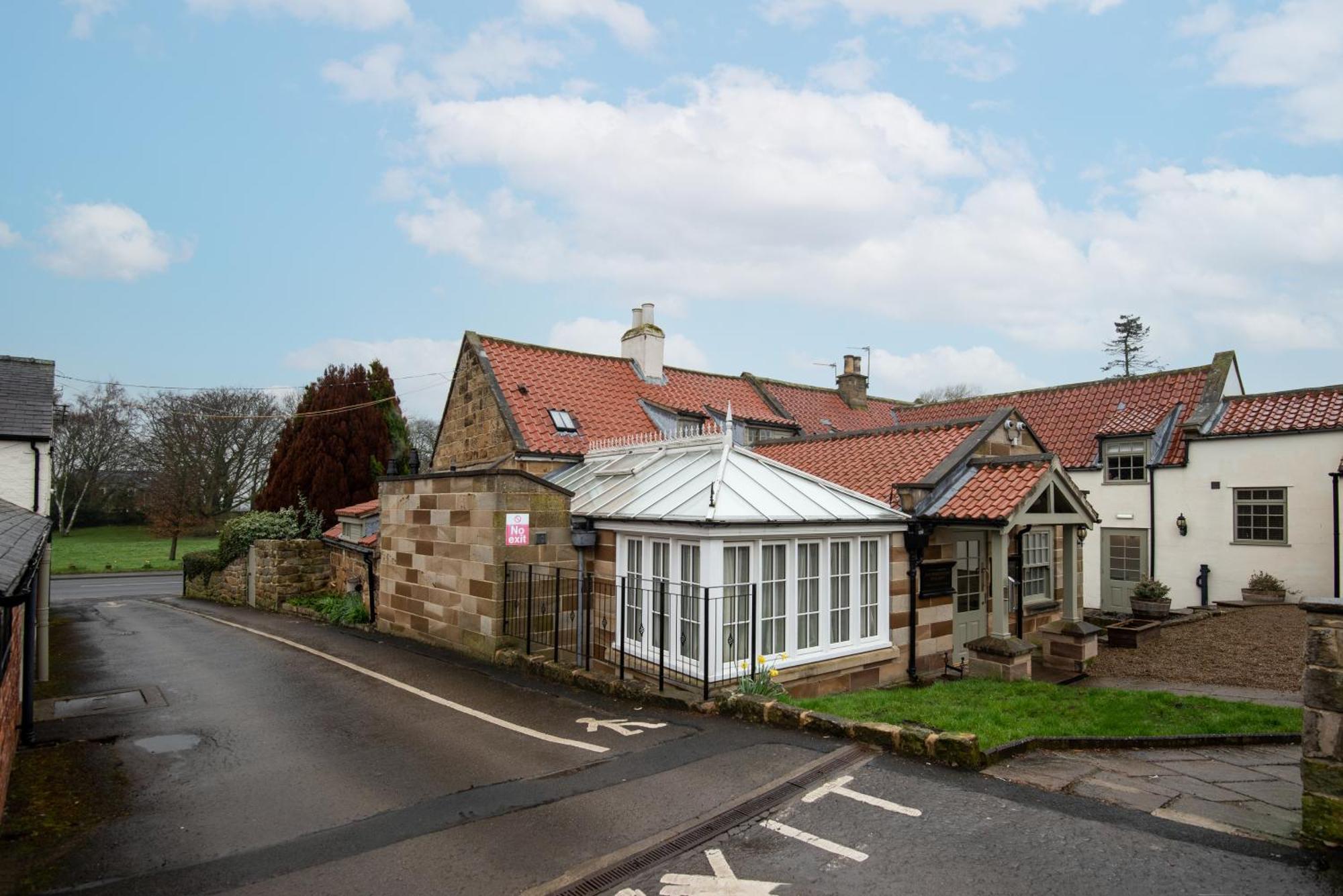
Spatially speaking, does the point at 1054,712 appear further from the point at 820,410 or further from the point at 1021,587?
the point at 820,410

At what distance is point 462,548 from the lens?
12.9m

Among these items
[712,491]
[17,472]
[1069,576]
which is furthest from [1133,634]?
[17,472]

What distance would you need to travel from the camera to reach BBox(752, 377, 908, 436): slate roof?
2623 cm

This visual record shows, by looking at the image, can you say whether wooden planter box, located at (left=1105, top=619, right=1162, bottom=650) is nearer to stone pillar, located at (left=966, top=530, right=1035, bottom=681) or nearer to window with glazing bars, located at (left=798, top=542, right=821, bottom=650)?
stone pillar, located at (left=966, top=530, right=1035, bottom=681)

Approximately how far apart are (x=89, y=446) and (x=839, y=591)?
56.6 metres

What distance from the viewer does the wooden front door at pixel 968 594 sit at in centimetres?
1310

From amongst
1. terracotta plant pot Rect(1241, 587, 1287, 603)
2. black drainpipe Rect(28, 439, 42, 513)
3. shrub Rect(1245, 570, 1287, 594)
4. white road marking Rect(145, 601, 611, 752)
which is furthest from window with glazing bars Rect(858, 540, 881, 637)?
black drainpipe Rect(28, 439, 42, 513)

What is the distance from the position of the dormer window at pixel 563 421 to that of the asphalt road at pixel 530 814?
30.3 feet

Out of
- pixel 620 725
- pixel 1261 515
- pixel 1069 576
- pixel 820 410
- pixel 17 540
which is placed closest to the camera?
pixel 17 540

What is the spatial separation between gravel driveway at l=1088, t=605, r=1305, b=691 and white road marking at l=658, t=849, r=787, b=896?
Result: 33.8 ft

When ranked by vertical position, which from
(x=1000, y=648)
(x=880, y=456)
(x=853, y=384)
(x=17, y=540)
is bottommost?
(x=1000, y=648)

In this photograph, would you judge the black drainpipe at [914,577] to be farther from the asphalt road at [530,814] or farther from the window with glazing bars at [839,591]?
the asphalt road at [530,814]

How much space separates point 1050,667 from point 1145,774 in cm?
696

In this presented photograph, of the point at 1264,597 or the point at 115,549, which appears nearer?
the point at 1264,597
